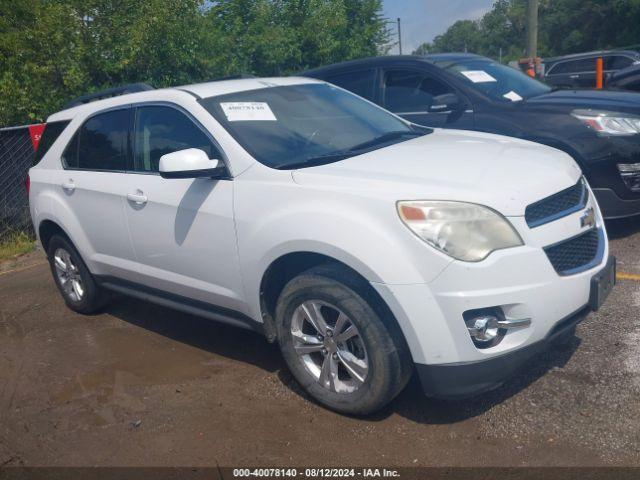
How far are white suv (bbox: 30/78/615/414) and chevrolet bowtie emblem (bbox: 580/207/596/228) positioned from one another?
13mm

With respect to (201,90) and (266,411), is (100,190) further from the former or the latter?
(266,411)

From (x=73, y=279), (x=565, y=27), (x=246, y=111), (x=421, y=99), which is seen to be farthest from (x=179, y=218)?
(x=565, y=27)

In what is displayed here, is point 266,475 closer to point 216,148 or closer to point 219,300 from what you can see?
point 219,300

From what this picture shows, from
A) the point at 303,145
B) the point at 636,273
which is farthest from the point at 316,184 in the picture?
the point at 636,273

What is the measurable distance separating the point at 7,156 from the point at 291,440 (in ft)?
22.3

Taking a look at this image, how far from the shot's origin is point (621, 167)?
5.62m

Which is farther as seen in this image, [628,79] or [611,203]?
[628,79]

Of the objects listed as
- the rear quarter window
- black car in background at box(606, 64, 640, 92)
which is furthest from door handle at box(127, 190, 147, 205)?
A: black car in background at box(606, 64, 640, 92)

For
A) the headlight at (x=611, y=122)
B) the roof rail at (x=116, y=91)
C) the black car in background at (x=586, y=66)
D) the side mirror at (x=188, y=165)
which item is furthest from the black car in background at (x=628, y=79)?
the side mirror at (x=188, y=165)

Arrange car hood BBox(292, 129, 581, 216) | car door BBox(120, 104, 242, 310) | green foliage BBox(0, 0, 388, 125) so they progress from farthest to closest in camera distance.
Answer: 1. green foliage BBox(0, 0, 388, 125)
2. car door BBox(120, 104, 242, 310)
3. car hood BBox(292, 129, 581, 216)

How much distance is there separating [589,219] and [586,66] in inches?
579

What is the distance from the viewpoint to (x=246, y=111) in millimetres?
4238

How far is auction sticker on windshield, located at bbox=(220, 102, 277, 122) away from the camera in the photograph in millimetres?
4184

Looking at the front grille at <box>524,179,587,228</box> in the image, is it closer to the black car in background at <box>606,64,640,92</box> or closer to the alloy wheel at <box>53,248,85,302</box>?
the alloy wheel at <box>53,248,85,302</box>
